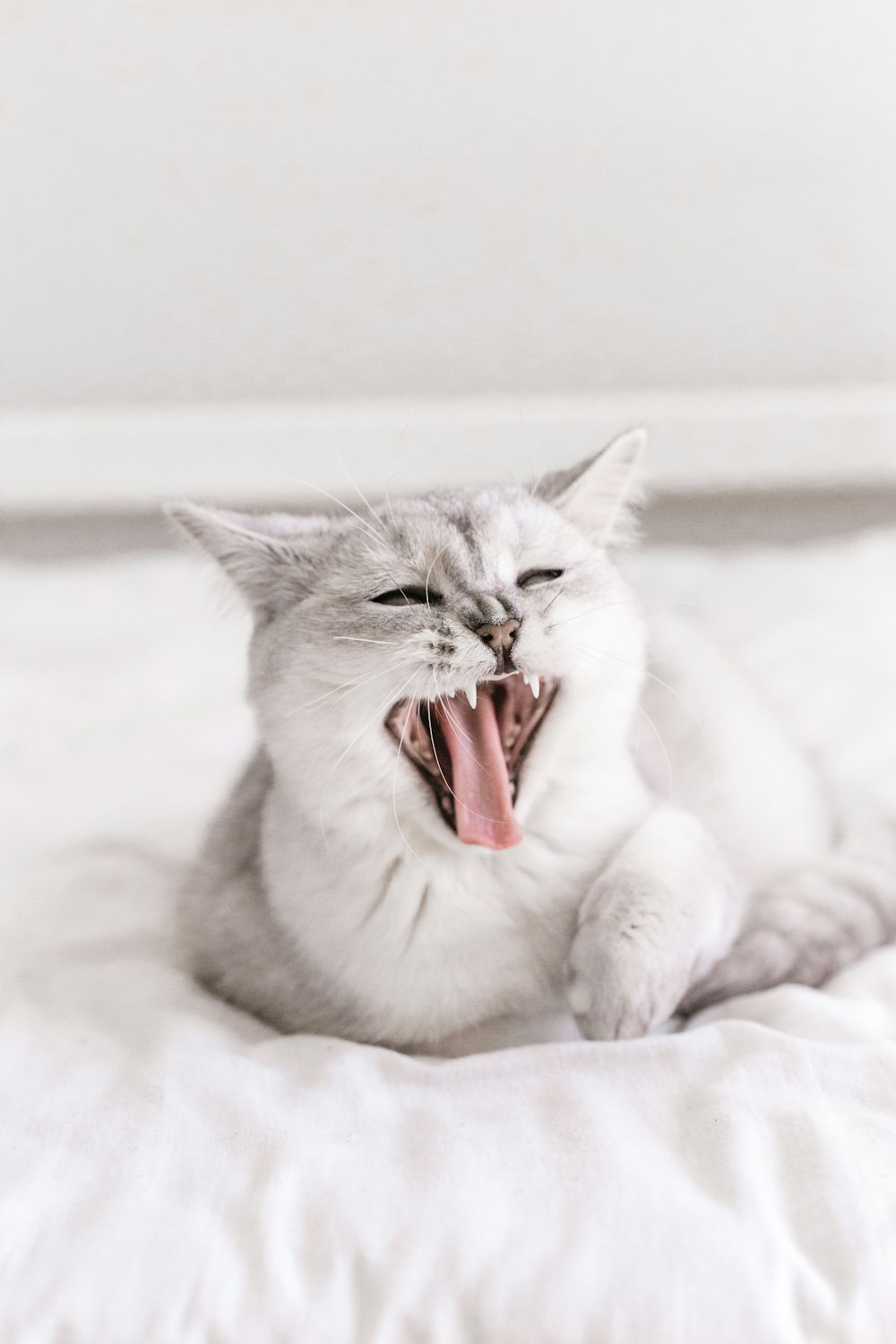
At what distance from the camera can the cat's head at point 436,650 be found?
0.88 metres

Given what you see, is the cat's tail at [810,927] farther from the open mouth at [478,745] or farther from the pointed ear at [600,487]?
the pointed ear at [600,487]

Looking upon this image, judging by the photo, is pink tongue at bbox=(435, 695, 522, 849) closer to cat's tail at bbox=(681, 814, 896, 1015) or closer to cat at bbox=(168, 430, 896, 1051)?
cat at bbox=(168, 430, 896, 1051)

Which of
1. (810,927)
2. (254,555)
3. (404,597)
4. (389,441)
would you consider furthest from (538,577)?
(389,441)

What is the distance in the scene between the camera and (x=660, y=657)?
1392 millimetres

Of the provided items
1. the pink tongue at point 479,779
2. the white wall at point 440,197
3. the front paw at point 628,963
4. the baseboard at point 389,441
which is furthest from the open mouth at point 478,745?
the white wall at point 440,197

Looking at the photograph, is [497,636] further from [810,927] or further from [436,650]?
[810,927]

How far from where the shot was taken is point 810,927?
3.33ft

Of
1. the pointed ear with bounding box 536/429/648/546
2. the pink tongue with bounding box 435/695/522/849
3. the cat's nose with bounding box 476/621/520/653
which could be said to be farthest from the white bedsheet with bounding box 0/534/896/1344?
the pointed ear with bounding box 536/429/648/546

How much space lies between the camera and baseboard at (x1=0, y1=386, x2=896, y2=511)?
2090 millimetres

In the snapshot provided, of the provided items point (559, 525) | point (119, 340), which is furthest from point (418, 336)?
point (559, 525)

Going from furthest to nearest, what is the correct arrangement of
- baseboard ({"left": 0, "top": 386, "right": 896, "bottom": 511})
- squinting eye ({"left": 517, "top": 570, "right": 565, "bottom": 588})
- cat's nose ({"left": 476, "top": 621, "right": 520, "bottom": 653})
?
1. baseboard ({"left": 0, "top": 386, "right": 896, "bottom": 511})
2. squinting eye ({"left": 517, "top": 570, "right": 565, "bottom": 588})
3. cat's nose ({"left": 476, "top": 621, "right": 520, "bottom": 653})

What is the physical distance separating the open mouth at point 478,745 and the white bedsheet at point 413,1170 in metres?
0.19

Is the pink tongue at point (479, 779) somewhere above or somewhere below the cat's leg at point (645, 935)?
above

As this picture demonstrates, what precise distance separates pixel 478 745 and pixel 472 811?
6 centimetres
